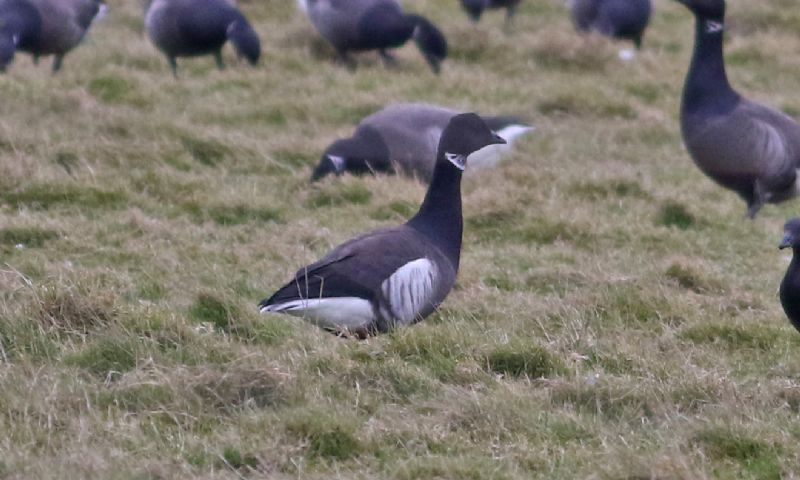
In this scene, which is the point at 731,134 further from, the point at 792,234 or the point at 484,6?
the point at 484,6

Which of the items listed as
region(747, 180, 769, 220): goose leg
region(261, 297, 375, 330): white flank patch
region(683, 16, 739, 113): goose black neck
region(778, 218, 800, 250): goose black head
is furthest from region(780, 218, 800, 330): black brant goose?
A: region(683, 16, 739, 113): goose black neck

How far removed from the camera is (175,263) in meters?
6.19

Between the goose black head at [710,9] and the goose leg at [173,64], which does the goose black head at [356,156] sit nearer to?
the goose black head at [710,9]

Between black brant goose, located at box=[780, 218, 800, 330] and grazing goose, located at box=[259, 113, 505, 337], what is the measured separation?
129 cm

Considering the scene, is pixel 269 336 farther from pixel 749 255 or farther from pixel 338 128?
pixel 338 128

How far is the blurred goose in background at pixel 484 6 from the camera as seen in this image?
13.6 metres

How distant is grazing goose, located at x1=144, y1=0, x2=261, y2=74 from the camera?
1111cm

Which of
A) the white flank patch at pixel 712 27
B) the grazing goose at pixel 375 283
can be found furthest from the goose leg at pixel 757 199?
the grazing goose at pixel 375 283

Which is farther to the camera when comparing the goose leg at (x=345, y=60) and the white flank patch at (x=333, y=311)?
the goose leg at (x=345, y=60)

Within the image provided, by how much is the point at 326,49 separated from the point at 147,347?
7.68 m

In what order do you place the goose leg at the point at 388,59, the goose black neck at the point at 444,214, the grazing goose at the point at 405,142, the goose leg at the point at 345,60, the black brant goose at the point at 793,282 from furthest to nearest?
the goose leg at the point at 388,59 < the goose leg at the point at 345,60 < the grazing goose at the point at 405,142 < the goose black neck at the point at 444,214 < the black brant goose at the point at 793,282

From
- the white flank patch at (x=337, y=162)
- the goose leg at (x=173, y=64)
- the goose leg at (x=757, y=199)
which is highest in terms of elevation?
the white flank patch at (x=337, y=162)

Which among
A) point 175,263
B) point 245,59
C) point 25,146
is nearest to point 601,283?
point 175,263

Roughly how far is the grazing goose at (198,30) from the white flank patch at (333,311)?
6183mm
